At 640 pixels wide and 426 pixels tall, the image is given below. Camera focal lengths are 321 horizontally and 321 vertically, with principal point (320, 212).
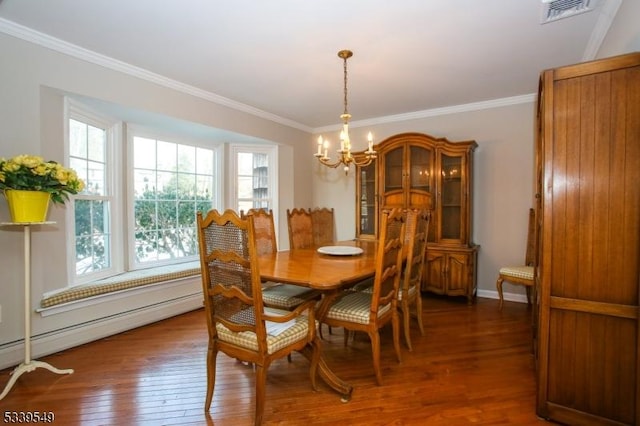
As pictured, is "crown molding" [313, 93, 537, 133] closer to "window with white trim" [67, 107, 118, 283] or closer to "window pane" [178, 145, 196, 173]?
"window pane" [178, 145, 196, 173]

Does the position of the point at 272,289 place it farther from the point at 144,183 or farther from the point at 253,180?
the point at 253,180

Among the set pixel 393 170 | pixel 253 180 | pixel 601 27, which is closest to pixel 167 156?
pixel 253 180

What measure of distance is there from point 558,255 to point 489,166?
8.21 feet

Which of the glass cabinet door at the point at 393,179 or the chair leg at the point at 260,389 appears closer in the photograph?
the chair leg at the point at 260,389

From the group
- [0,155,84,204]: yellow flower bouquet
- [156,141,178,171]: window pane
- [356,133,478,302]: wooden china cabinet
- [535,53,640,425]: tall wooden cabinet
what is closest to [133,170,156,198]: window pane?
[156,141,178,171]: window pane

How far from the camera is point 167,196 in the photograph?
151 inches

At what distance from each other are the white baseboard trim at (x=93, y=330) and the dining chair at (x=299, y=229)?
1374mm

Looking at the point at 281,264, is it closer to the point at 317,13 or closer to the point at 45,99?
the point at 317,13

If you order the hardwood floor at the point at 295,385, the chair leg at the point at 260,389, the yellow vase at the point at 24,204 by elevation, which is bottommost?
the hardwood floor at the point at 295,385

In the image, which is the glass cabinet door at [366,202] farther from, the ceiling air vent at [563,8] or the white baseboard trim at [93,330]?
the ceiling air vent at [563,8]

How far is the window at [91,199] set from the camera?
286 cm

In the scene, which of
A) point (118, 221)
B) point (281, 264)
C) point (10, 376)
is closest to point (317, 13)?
point (281, 264)

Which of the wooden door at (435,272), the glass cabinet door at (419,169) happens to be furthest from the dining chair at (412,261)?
the glass cabinet door at (419,169)

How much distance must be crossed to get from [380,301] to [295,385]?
2.55 ft
